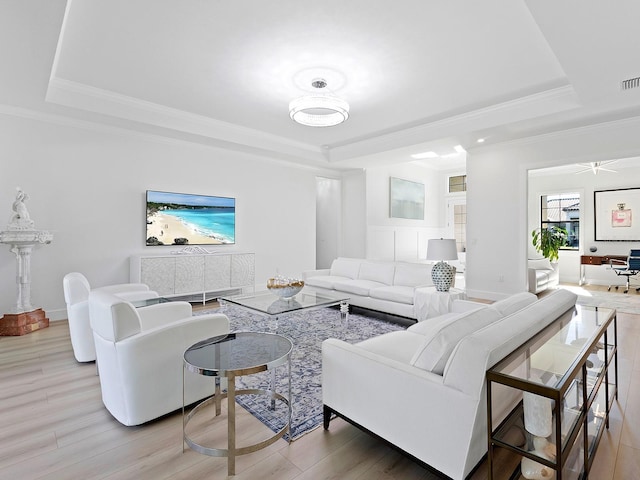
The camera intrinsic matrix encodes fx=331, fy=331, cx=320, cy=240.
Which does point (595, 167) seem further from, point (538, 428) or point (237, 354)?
point (237, 354)

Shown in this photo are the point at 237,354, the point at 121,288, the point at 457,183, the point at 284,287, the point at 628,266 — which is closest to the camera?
the point at 237,354

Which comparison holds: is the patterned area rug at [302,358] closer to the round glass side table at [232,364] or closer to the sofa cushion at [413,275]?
the round glass side table at [232,364]

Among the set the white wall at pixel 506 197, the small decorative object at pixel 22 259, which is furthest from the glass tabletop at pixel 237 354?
the white wall at pixel 506 197

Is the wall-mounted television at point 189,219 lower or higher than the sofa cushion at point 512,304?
higher

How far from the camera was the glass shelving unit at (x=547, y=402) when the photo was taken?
1.21 m

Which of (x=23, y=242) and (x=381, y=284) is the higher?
(x=23, y=242)

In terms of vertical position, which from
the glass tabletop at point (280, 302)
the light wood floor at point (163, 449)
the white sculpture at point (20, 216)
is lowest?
the light wood floor at point (163, 449)

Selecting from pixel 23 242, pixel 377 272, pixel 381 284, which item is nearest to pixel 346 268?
pixel 377 272

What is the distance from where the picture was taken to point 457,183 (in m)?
9.21

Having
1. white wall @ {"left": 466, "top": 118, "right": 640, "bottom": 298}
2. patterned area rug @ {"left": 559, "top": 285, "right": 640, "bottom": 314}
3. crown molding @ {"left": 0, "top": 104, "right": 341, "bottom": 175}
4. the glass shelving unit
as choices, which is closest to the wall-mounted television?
crown molding @ {"left": 0, "top": 104, "right": 341, "bottom": 175}

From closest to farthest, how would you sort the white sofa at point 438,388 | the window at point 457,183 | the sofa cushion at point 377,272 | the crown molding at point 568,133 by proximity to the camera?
the white sofa at point 438,388 < the crown molding at point 568,133 < the sofa cushion at point 377,272 < the window at point 457,183

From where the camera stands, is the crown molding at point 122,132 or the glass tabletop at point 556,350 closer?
the glass tabletop at point 556,350

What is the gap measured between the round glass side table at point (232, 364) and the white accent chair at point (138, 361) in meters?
0.20

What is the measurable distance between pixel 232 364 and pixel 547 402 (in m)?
1.40
